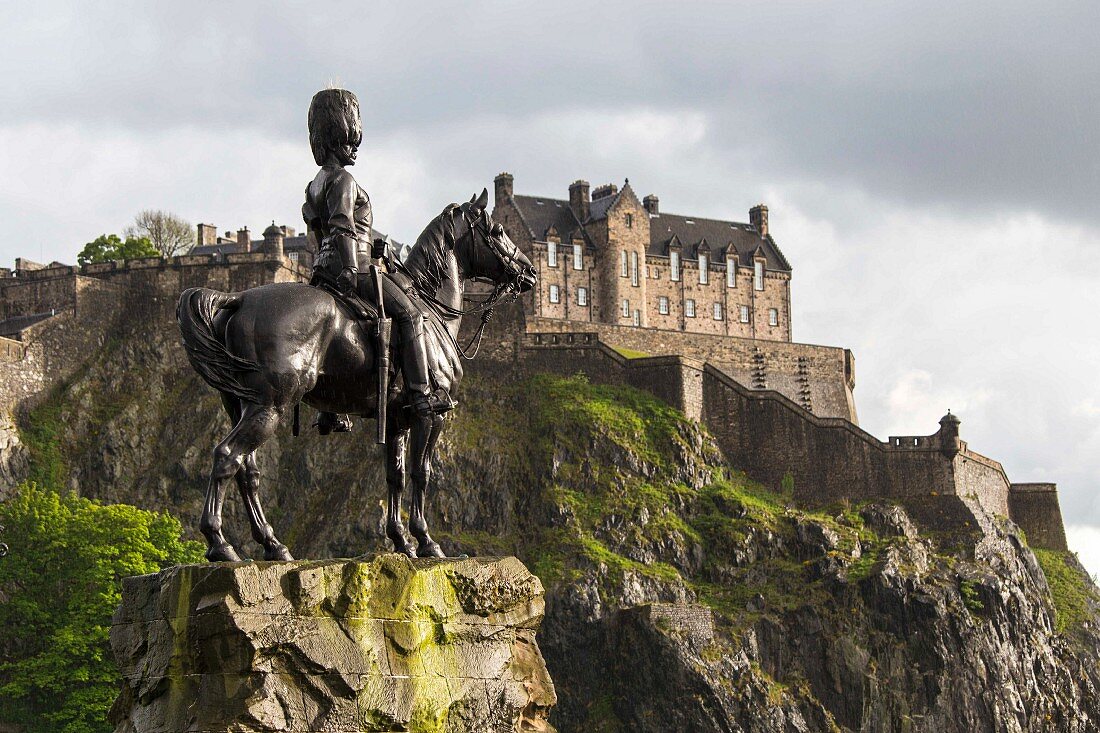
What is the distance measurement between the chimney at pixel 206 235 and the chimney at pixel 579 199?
65.4 ft

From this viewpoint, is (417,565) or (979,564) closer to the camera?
(417,565)

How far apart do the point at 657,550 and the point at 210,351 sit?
49881 millimetres

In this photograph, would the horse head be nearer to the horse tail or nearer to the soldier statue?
the soldier statue

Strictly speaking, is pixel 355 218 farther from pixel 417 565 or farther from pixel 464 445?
pixel 464 445

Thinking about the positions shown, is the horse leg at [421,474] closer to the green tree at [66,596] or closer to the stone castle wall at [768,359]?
the green tree at [66,596]

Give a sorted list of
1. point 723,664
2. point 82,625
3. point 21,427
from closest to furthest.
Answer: point 82,625, point 723,664, point 21,427

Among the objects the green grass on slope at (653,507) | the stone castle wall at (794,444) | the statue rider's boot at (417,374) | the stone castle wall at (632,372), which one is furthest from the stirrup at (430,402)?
the stone castle wall at (794,444)

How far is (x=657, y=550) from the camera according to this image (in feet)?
203

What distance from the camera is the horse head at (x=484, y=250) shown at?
14820 mm

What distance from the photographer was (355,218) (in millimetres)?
13953

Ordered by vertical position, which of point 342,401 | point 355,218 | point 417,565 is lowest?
point 417,565

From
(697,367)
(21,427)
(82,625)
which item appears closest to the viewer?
(82,625)

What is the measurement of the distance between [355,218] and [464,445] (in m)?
50.7

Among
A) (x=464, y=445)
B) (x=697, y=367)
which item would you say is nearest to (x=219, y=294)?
(x=464, y=445)
